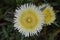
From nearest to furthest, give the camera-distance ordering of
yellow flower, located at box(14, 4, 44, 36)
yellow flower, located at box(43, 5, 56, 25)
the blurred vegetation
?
1. yellow flower, located at box(14, 4, 44, 36)
2. yellow flower, located at box(43, 5, 56, 25)
3. the blurred vegetation

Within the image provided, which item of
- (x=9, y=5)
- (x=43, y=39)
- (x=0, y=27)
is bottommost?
(x=43, y=39)

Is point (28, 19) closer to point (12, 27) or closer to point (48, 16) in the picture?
point (48, 16)

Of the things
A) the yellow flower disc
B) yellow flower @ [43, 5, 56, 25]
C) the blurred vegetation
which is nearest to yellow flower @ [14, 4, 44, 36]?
the yellow flower disc

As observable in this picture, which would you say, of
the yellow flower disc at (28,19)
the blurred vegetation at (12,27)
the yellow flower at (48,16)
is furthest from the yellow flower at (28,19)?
the blurred vegetation at (12,27)

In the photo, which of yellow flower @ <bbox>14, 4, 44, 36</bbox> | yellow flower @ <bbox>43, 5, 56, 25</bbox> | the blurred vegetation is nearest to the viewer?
yellow flower @ <bbox>14, 4, 44, 36</bbox>

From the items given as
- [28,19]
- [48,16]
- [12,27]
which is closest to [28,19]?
[28,19]

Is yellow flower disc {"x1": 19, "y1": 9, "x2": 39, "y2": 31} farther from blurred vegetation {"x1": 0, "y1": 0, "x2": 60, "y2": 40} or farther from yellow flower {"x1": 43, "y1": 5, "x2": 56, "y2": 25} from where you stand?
blurred vegetation {"x1": 0, "y1": 0, "x2": 60, "y2": 40}

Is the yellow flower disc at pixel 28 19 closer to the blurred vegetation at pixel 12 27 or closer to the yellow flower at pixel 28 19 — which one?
the yellow flower at pixel 28 19

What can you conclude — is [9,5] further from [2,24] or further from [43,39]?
[43,39]

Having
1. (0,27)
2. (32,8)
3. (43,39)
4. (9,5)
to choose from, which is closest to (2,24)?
(0,27)
